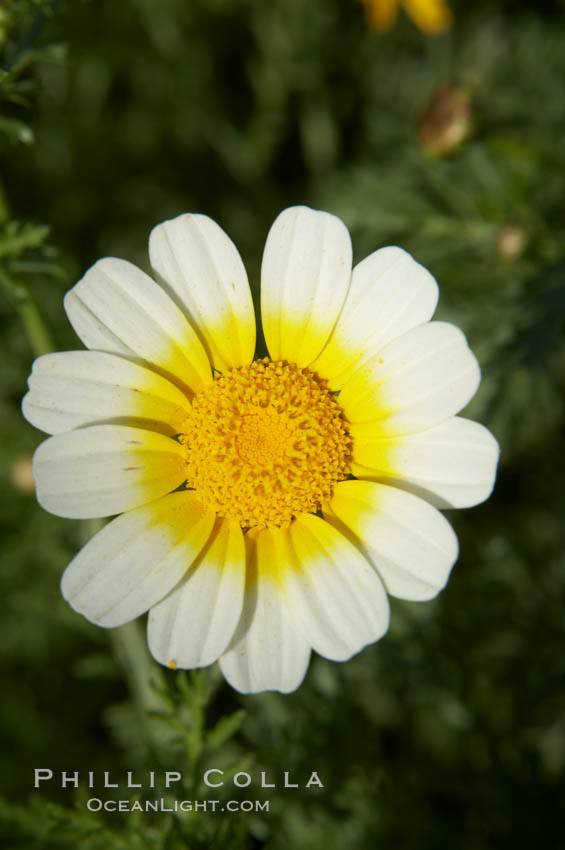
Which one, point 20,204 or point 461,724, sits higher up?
point 20,204

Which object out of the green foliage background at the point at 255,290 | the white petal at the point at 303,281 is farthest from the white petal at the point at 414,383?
the green foliage background at the point at 255,290

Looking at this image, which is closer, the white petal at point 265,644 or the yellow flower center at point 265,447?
the white petal at point 265,644

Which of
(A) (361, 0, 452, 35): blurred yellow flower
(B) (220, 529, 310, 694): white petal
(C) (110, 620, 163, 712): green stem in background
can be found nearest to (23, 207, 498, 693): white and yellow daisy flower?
(B) (220, 529, 310, 694): white petal

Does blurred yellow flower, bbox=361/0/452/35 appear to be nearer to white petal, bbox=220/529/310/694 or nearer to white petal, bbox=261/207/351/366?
white petal, bbox=261/207/351/366

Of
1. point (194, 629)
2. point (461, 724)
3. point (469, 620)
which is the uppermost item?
point (194, 629)

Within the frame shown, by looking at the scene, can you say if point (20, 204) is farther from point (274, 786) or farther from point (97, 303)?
point (274, 786)

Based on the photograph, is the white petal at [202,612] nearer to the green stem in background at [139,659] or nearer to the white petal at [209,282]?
the green stem in background at [139,659]

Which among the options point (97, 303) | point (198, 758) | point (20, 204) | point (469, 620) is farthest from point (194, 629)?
point (20, 204)
